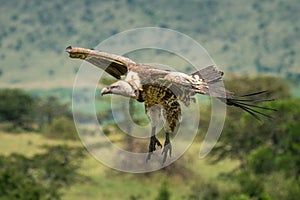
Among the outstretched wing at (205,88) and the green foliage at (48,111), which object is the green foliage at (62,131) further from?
the outstretched wing at (205,88)

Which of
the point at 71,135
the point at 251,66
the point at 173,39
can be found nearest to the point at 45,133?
the point at 71,135

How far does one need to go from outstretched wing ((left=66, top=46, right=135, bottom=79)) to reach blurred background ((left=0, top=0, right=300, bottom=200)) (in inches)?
75.3

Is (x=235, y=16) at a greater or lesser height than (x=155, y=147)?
greater

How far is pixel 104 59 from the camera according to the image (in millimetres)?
9141

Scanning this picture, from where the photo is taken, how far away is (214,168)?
178ft

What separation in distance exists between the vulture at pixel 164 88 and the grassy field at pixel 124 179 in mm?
33297

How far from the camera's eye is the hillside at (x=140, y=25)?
326 feet

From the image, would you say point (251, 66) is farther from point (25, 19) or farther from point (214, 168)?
point (214, 168)

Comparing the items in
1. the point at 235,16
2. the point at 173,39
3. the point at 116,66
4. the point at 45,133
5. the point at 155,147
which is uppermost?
the point at 235,16

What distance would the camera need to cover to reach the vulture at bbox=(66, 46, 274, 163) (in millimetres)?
8297

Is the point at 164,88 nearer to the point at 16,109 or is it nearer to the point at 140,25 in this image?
the point at 16,109

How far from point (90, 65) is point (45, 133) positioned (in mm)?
48454

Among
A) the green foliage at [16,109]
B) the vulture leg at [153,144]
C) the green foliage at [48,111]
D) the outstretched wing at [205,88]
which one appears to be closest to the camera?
the outstretched wing at [205,88]

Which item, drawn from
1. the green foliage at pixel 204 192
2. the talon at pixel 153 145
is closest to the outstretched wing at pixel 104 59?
the talon at pixel 153 145
